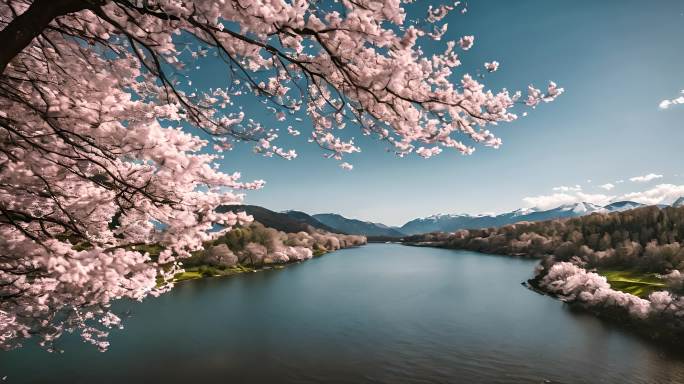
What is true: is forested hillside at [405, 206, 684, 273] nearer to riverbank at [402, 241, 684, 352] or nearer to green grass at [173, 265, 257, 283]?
riverbank at [402, 241, 684, 352]

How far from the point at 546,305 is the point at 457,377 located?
2815cm

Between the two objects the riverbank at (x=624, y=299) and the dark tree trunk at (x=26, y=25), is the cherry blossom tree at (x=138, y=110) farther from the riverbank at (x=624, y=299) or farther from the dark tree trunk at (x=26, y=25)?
the riverbank at (x=624, y=299)

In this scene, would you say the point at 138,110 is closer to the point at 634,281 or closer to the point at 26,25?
the point at 26,25

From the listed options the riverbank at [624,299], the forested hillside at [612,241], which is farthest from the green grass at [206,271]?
the forested hillside at [612,241]

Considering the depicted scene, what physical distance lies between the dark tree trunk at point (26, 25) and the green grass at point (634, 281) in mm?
55357

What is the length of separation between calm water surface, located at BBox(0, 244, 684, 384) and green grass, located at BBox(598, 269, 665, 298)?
995cm

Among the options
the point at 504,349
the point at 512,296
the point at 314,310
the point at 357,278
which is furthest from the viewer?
the point at 357,278

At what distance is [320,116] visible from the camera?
7.60 m

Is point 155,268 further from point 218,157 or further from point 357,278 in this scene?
point 357,278

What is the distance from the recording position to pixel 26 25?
4.27m

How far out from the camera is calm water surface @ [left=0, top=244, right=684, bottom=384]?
2483 cm

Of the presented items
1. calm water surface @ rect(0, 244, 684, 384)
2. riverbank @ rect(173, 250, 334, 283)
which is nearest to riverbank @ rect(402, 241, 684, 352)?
calm water surface @ rect(0, 244, 684, 384)

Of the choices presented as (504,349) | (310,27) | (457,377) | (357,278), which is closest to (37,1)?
(310,27)

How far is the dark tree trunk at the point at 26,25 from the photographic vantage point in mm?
4203
